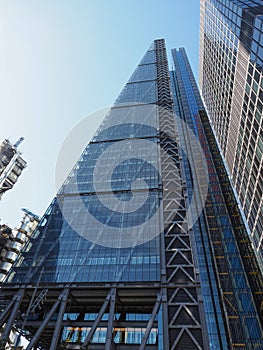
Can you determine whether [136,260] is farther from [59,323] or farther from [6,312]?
[6,312]

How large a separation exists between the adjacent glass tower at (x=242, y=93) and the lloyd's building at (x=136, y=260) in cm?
1129

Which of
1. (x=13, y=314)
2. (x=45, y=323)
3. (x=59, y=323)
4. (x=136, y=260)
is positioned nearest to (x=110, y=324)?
(x=59, y=323)

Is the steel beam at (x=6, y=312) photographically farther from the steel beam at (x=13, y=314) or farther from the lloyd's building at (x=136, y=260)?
the steel beam at (x=13, y=314)

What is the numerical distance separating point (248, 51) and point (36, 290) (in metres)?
47.5

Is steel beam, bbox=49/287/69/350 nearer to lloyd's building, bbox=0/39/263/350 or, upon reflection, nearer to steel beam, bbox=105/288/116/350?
lloyd's building, bbox=0/39/263/350

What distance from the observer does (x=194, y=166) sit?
85.2 meters

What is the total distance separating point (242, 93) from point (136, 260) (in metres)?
34.4

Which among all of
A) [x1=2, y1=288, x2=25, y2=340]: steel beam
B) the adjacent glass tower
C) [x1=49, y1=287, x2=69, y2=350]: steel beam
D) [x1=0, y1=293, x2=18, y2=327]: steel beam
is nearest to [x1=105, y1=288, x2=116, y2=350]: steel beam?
[x1=49, y1=287, x2=69, y2=350]: steel beam

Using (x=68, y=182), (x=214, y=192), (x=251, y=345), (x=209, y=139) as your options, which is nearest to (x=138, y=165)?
(x=68, y=182)

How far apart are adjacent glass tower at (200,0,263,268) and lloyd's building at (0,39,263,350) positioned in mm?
11287

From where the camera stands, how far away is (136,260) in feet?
113

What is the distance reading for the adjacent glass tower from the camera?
3806 centimetres

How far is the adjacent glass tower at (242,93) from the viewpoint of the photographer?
3806 centimetres

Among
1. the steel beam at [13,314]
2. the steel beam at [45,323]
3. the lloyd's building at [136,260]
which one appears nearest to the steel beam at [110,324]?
the lloyd's building at [136,260]
